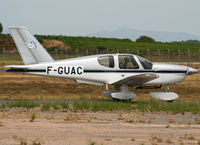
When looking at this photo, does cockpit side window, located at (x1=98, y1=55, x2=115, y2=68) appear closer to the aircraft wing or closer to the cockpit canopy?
the cockpit canopy

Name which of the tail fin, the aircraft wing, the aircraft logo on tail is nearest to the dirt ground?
the aircraft wing

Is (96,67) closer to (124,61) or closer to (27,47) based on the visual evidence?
(124,61)

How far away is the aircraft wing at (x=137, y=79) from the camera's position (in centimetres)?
1858

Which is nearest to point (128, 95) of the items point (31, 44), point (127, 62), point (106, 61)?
point (127, 62)

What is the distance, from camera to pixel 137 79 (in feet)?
62.1

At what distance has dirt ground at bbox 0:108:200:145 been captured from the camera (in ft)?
35.2

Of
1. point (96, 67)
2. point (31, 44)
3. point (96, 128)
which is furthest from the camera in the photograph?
point (31, 44)

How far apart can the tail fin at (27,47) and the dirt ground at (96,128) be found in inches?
133

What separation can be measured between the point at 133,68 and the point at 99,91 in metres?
5.73

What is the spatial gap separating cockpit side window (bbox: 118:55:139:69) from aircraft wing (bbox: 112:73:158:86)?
1.83 feet

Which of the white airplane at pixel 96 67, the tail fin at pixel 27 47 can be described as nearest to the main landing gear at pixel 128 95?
the white airplane at pixel 96 67

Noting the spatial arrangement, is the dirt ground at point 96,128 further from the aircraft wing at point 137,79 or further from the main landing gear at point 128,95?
the main landing gear at point 128,95

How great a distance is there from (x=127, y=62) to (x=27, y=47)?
388 centimetres

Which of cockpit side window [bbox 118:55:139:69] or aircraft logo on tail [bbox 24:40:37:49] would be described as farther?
aircraft logo on tail [bbox 24:40:37:49]
